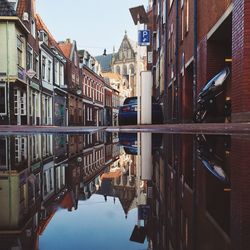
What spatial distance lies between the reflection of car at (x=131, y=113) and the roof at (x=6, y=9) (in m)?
11.1

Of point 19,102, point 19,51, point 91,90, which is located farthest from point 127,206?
point 91,90

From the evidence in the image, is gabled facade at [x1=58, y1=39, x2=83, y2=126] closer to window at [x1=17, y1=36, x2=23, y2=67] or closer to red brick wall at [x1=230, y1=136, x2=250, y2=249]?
window at [x1=17, y1=36, x2=23, y2=67]

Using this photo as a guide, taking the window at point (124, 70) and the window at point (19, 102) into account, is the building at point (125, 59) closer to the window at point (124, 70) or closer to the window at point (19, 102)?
the window at point (124, 70)

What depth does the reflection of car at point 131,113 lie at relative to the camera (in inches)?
509

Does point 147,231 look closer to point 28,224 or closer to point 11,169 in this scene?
point 28,224

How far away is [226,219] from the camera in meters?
1.22

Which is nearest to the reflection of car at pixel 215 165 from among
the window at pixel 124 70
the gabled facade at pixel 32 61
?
the gabled facade at pixel 32 61

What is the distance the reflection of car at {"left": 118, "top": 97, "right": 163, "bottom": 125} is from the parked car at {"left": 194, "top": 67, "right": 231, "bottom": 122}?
4177 mm

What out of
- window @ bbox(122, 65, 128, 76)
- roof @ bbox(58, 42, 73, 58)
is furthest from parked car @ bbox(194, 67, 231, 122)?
window @ bbox(122, 65, 128, 76)

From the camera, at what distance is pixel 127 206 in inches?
54.6

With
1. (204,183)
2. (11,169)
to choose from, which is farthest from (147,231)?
(11,169)

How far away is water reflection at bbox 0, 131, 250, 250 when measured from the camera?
3.12ft

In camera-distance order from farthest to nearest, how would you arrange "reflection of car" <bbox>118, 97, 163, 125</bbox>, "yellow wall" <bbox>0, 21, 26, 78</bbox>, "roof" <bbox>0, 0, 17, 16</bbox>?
"roof" <bbox>0, 0, 17, 16</bbox>, "yellow wall" <bbox>0, 21, 26, 78</bbox>, "reflection of car" <bbox>118, 97, 163, 125</bbox>

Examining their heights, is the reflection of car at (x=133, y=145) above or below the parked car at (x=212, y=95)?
below
